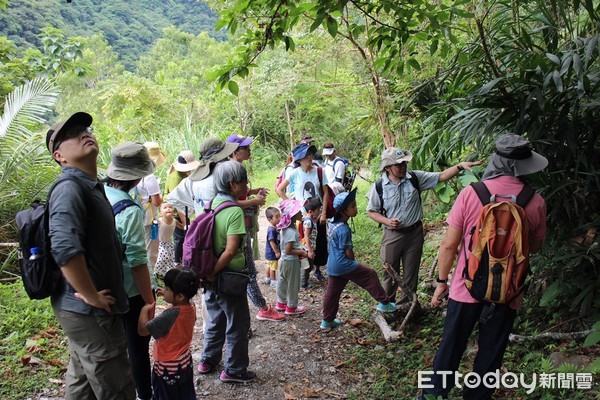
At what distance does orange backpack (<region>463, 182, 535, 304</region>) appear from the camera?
2.82m

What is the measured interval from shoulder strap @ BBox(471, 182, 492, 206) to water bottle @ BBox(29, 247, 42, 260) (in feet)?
8.34

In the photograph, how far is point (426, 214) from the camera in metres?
8.64

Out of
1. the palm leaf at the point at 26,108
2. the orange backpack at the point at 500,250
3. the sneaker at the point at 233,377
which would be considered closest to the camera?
the orange backpack at the point at 500,250

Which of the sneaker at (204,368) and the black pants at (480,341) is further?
the sneaker at (204,368)

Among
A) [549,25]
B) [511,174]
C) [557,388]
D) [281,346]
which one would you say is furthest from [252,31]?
[557,388]

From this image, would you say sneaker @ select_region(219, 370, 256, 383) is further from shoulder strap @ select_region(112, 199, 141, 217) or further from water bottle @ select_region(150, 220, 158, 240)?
water bottle @ select_region(150, 220, 158, 240)

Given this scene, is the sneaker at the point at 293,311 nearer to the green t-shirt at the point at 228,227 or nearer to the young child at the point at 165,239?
the young child at the point at 165,239

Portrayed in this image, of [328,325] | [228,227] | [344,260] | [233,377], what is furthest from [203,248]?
[328,325]

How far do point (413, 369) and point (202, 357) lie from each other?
6.07 feet

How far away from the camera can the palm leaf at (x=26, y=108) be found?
6.62 metres

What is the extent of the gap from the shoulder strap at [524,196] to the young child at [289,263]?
2.72 m

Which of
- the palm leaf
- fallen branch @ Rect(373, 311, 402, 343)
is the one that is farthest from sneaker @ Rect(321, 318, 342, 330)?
the palm leaf

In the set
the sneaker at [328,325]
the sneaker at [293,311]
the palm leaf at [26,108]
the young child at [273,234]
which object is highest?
the palm leaf at [26,108]

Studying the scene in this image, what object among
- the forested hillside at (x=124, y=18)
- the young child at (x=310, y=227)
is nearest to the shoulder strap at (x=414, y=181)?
the young child at (x=310, y=227)
